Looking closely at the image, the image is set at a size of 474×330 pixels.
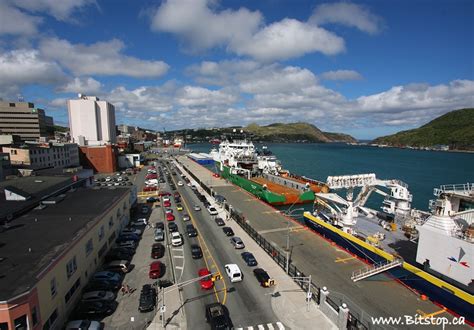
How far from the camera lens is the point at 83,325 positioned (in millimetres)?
18406

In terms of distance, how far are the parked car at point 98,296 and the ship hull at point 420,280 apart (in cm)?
2713

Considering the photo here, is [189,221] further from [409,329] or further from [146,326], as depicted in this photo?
[409,329]

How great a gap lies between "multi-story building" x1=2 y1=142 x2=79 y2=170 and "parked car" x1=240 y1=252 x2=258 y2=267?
68.1 metres

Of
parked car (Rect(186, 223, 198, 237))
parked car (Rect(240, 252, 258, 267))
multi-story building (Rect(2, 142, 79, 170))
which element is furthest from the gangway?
multi-story building (Rect(2, 142, 79, 170))

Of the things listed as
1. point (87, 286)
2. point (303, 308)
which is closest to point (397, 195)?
point (303, 308)

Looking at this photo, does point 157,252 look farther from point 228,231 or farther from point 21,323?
point 21,323

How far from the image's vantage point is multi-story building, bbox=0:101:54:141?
143 meters

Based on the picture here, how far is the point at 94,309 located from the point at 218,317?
33.1 feet

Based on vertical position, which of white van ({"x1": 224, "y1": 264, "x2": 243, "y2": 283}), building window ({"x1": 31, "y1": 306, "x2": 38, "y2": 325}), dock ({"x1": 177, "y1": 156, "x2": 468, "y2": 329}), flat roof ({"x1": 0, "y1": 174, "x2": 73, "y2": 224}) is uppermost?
flat roof ({"x1": 0, "y1": 174, "x2": 73, "y2": 224})

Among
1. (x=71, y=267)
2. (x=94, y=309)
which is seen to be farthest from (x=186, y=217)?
(x=94, y=309)

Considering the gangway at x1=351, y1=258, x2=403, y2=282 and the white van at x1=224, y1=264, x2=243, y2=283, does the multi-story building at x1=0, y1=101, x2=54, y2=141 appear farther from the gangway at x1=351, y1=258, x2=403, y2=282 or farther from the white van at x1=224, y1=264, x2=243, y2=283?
the gangway at x1=351, y1=258, x2=403, y2=282

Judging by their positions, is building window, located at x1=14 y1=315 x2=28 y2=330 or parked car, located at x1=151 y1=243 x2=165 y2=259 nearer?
building window, located at x1=14 y1=315 x2=28 y2=330

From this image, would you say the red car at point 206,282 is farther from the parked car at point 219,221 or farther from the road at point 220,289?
the parked car at point 219,221

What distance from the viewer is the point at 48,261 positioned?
18594mm
